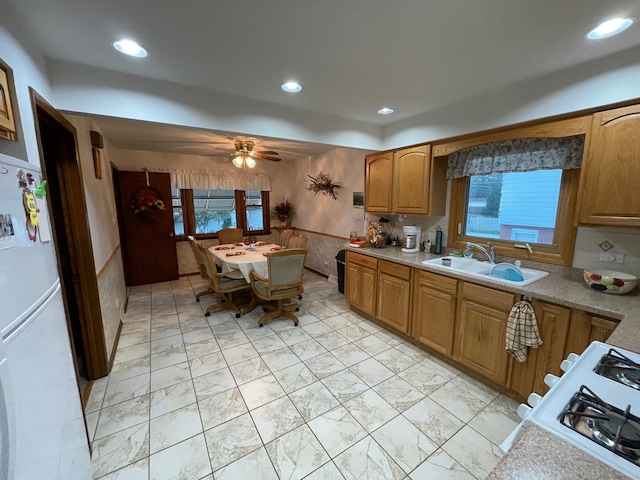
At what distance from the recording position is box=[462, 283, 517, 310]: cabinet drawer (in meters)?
1.98

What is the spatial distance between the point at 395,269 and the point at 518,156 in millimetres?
1502

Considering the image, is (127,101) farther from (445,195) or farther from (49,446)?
(445,195)

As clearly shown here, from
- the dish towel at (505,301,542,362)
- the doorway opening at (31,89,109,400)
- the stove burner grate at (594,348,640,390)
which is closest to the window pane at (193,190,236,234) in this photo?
the doorway opening at (31,89,109,400)

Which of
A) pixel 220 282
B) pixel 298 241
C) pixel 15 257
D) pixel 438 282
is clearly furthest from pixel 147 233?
pixel 438 282

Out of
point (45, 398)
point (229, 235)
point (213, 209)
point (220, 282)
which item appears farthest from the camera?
point (213, 209)

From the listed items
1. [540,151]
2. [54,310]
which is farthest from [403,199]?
[54,310]

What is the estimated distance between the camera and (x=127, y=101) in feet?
6.36

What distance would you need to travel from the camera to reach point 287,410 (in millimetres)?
1950

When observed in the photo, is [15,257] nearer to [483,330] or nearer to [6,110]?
[6,110]

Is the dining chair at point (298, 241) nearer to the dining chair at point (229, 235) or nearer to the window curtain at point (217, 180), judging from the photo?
the dining chair at point (229, 235)

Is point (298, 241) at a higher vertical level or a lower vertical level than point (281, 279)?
higher

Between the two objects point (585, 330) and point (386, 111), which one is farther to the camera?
point (386, 111)

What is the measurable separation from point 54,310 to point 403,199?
2.95 metres

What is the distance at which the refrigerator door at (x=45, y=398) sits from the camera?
28.8 inches
